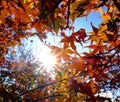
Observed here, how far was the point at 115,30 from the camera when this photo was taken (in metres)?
1.72

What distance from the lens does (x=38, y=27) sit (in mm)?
1718

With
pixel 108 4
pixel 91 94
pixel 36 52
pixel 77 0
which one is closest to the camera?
pixel 77 0

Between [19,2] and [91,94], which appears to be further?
[91,94]

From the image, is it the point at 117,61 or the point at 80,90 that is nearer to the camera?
the point at 80,90

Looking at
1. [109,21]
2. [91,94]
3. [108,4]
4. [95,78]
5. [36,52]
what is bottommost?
[91,94]

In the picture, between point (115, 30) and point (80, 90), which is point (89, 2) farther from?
point (80, 90)

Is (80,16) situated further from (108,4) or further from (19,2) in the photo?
(108,4)

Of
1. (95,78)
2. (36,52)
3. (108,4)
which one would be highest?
(36,52)

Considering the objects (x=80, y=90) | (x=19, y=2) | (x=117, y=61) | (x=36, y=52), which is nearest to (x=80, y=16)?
(x=19, y=2)

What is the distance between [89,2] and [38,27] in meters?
0.43

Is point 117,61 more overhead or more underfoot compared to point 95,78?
more overhead

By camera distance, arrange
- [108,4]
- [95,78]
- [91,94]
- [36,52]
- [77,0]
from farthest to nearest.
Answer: [36,52] → [108,4] → [95,78] → [91,94] → [77,0]

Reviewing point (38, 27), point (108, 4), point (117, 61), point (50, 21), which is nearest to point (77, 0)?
point (50, 21)

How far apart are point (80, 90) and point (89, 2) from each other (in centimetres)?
67
